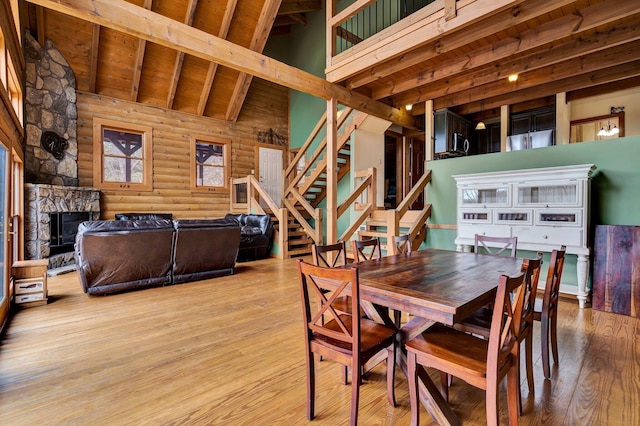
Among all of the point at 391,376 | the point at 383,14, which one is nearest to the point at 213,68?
the point at 383,14

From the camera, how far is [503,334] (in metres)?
1.39

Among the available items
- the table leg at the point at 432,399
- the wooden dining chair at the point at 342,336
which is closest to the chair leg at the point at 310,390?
the wooden dining chair at the point at 342,336

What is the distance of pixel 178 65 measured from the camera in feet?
23.0

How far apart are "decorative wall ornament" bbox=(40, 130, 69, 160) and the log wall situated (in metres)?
0.41

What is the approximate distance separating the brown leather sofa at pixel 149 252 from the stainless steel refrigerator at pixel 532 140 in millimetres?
5800

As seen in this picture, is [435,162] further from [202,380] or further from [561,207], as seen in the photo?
[202,380]

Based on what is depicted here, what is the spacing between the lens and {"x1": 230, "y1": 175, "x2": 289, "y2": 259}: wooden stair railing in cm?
654

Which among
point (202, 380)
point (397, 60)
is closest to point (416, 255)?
point (202, 380)

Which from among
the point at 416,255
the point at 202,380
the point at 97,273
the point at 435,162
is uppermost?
the point at 435,162

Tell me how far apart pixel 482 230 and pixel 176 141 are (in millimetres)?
7113

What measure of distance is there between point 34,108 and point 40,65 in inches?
34.2

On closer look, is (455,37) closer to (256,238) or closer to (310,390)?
(310,390)

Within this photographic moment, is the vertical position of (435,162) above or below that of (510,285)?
above

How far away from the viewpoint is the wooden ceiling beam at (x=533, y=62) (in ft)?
11.6
